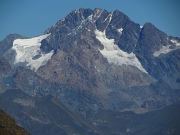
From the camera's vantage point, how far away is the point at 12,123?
14875cm

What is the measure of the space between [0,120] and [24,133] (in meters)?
6.26

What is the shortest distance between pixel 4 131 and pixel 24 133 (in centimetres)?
470

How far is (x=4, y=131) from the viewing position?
144 meters

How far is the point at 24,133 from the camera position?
146m

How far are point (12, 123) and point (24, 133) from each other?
4306 millimetres

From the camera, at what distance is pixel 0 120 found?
148125 mm

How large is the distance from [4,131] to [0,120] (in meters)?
5.10

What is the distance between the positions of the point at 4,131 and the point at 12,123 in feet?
17.7
